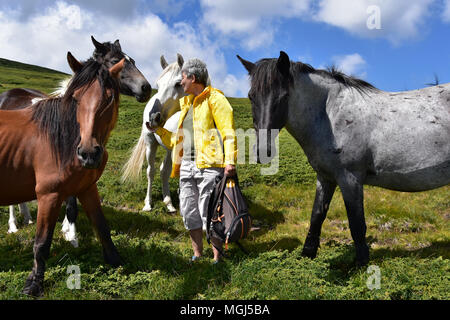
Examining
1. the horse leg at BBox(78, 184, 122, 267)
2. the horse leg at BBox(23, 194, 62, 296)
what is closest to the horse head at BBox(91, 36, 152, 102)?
the horse leg at BBox(78, 184, 122, 267)

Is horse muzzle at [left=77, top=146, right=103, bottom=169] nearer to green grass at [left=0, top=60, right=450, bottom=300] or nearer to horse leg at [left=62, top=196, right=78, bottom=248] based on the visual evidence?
green grass at [left=0, top=60, right=450, bottom=300]

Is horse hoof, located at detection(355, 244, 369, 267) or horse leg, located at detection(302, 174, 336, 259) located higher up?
horse leg, located at detection(302, 174, 336, 259)

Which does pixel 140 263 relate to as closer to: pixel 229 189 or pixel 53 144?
pixel 229 189

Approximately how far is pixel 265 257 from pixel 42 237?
2722 millimetres

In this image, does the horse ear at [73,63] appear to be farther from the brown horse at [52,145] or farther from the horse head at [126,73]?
the horse head at [126,73]

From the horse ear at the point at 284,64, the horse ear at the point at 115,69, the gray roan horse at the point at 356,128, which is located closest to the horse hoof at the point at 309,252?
the gray roan horse at the point at 356,128

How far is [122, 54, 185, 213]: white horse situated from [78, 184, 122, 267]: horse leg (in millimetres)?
2023

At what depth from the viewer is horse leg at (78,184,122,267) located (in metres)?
4.18

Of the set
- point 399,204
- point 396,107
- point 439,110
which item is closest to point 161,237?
point 396,107

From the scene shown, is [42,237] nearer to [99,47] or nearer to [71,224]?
[71,224]

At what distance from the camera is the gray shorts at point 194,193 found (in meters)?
4.46

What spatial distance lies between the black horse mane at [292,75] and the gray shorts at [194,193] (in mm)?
1300

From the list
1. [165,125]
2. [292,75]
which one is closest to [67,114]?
[292,75]

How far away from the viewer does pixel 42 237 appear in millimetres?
3619
